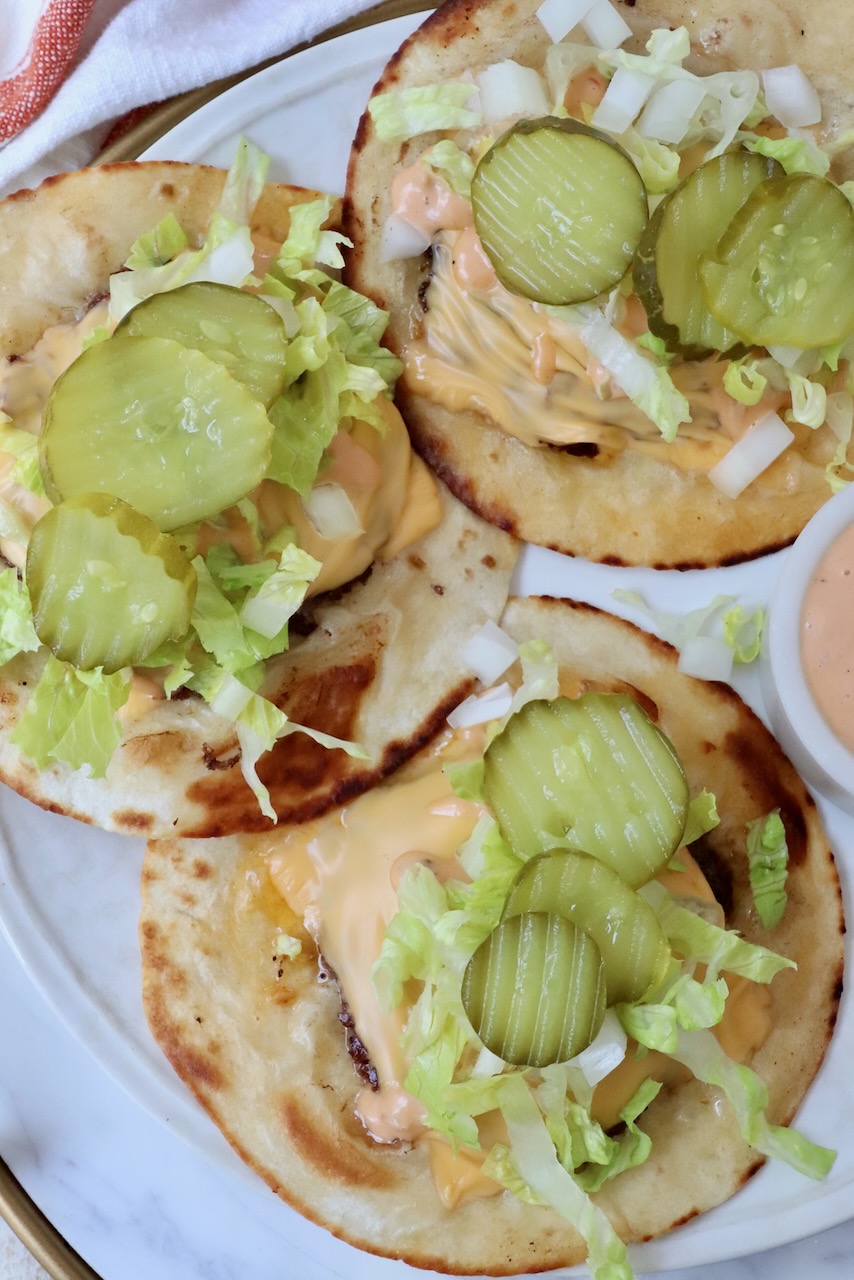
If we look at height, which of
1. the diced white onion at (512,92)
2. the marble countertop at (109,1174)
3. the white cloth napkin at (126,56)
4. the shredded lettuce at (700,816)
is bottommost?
the marble countertop at (109,1174)

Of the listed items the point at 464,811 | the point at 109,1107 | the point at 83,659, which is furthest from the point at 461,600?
the point at 109,1107

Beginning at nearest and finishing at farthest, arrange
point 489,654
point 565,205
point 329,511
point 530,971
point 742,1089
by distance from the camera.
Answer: point 530,971, point 742,1089, point 565,205, point 329,511, point 489,654

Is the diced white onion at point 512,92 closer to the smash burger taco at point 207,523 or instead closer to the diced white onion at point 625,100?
the diced white onion at point 625,100

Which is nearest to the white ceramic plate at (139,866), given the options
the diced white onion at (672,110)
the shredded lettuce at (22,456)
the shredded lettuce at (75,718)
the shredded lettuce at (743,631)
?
the shredded lettuce at (743,631)

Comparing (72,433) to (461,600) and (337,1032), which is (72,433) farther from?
(337,1032)

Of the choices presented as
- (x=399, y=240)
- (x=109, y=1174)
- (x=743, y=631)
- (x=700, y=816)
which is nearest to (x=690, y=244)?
(x=399, y=240)

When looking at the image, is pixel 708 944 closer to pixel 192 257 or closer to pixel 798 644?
pixel 798 644

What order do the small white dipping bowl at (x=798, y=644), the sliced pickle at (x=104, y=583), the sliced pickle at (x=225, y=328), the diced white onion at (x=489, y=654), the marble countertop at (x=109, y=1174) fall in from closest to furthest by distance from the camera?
the sliced pickle at (x=104, y=583) < the sliced pickle at (x=225, y=328) < the small white dipping bowl at (x=798, y=644) < the diced white onion at (x=489, y=654) < the marble countertop at (x=109, y=1174)
